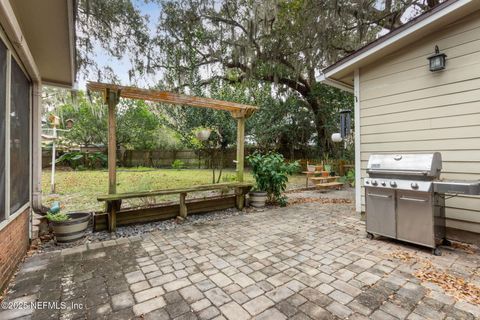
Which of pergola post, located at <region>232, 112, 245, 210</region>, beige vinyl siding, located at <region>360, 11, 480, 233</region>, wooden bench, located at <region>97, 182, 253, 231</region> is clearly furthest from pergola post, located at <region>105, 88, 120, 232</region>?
beige vinyl siding, located at <region>360, 11, 480, 233</region>

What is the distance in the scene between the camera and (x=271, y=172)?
523 centimetres

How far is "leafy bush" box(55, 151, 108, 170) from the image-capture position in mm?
12844

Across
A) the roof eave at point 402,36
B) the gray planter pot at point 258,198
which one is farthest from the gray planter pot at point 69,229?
the roof eave at point 402,36

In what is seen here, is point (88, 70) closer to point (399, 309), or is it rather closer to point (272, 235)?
point (272, 235)

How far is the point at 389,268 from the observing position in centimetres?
249

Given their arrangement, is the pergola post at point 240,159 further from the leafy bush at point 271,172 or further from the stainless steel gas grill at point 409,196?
the stainless steel gas grill at point 409,196

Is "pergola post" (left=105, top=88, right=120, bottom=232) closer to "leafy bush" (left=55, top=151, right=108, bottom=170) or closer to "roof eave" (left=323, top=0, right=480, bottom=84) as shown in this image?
"roof eave" (left=323, top=0, right=480, bottom=84)

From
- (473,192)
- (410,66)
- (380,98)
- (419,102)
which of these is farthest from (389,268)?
(410,66)

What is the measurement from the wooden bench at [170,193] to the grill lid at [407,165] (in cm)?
257

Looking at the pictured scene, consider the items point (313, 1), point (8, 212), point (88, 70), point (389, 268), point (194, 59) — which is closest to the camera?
point (8, 212)

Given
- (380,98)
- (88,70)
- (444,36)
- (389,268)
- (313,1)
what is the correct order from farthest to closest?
(88,70), (313,1), (380,98), (444,36), (389,268)

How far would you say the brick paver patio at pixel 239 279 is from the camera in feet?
5.96

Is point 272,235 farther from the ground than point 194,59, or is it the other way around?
point 194,59

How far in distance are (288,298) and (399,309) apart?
85 centimetres
